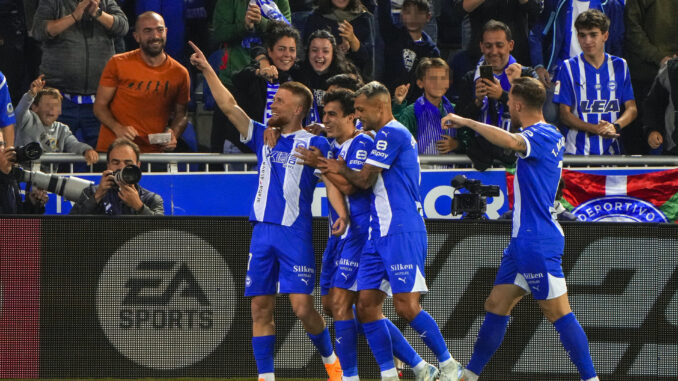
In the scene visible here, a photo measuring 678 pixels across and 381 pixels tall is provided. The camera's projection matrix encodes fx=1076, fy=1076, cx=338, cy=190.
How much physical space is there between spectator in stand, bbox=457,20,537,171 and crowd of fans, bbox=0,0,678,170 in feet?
0.04

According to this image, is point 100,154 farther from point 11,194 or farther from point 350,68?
point 350,68

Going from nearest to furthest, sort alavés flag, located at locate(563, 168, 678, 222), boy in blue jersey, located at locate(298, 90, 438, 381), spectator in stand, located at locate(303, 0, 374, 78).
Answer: boy in blue jersey, located at locate(298, 90, 438, 381) < alavés flag, located at locate(563, 168, 678, 222) < spectator in stand, located at locate(303, 0, 374, 78)

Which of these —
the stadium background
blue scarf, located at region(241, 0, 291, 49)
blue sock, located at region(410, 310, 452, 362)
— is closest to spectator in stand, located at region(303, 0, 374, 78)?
blue scarf, located at region(241, 0, 291, 49)

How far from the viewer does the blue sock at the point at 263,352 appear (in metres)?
7.98

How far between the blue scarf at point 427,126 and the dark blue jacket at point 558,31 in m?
1.92

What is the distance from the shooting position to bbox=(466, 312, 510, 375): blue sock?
813 centimetres

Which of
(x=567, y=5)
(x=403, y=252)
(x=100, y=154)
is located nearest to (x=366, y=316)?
(x=403, y=252)

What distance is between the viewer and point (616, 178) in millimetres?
9984

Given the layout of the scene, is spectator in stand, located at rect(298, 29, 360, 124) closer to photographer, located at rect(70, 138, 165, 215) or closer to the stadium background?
photographer, located at rect(70, 138, 165, 215)

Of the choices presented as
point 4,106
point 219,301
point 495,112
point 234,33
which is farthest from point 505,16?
point 4,106

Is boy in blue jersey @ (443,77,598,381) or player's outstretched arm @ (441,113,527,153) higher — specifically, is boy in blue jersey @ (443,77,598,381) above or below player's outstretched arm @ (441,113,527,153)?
below

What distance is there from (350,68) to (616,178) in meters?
2.78

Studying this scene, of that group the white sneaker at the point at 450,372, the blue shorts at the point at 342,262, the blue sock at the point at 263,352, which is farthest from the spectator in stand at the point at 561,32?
the blue sock at the point at 263,352

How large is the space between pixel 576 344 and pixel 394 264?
147 cm
